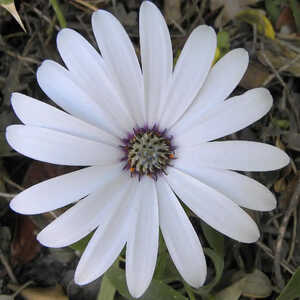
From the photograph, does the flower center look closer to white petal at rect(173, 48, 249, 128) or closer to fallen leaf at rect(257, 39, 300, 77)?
white petal at rect(173, 48, 249, 128)

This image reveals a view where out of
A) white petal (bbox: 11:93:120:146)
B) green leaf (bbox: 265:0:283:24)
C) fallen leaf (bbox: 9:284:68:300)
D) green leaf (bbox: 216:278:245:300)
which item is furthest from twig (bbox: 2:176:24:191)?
green leaf (bbox: 265:0:283:24)

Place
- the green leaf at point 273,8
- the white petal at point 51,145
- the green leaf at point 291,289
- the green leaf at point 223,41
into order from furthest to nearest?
the green leaf at point 273,8
the green leaf at point 223,41
the green leaf at point 291,289
the white petal at point 51,145

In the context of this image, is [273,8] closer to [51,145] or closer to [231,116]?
[231,116]

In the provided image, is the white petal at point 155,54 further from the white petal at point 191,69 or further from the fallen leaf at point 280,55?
the fallen leaf at point 280,55

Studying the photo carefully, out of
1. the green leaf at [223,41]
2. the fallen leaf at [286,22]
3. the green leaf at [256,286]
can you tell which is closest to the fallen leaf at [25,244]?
the green leaf at [256,286]

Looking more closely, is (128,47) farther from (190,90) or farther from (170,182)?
(170,182)

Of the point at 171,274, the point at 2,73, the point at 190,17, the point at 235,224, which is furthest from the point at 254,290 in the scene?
the point at 2,73

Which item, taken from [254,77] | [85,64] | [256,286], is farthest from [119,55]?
[256,286]
